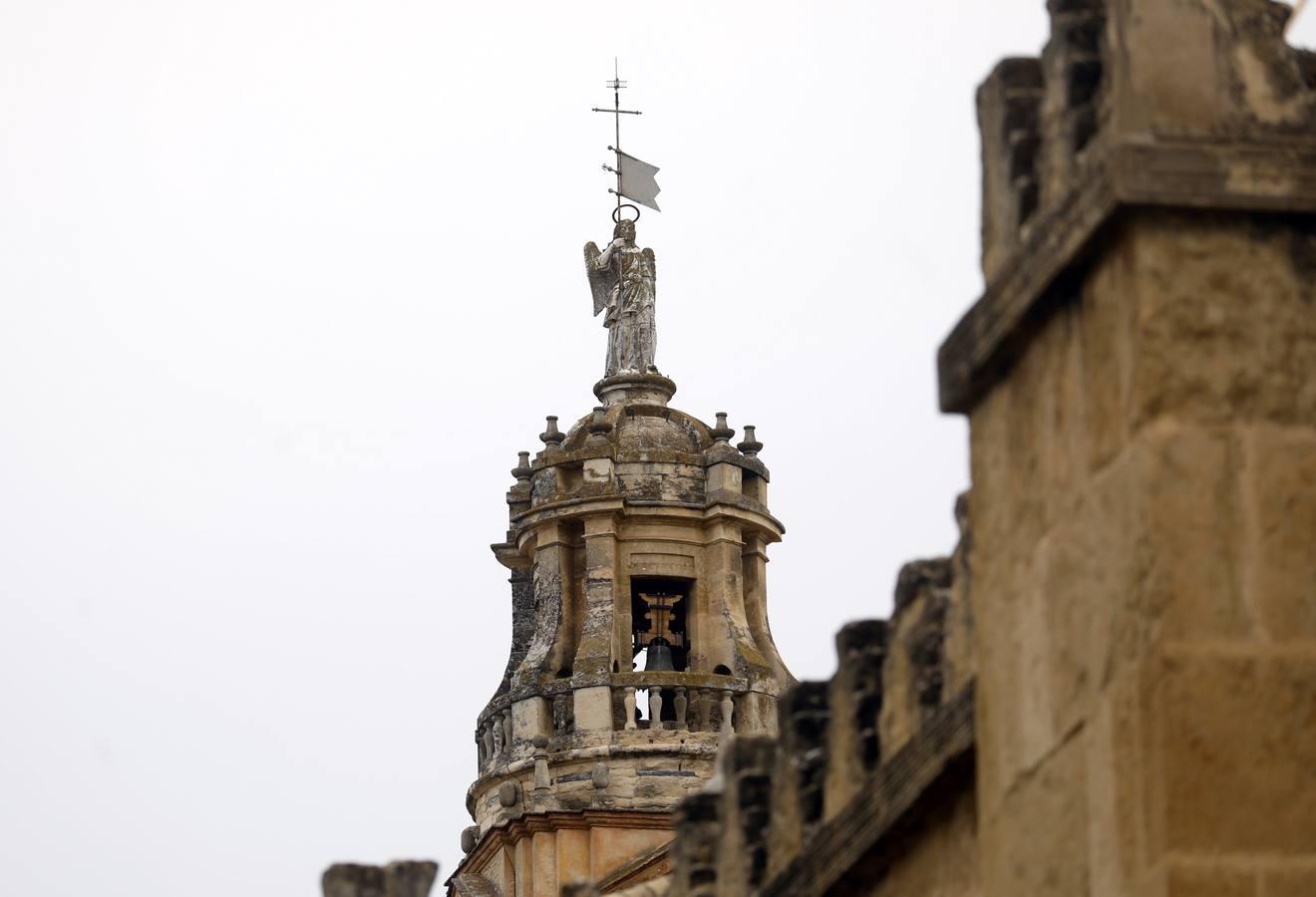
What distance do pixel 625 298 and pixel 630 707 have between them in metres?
6.12

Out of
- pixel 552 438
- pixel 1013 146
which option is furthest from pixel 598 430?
pixel 1013 146

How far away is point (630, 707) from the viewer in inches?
1768

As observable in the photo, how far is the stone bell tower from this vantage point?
4397 centimetres

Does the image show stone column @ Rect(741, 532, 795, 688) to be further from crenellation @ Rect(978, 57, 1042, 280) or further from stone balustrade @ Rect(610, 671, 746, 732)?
crenellation @ Rect(978, 57, 1042, 280)

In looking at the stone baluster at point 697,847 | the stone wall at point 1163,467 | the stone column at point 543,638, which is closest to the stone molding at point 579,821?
the stone column at point 543,638

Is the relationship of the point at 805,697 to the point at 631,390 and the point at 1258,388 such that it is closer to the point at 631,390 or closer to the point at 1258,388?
the point at 1258,388

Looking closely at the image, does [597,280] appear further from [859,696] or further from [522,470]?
[859,696]

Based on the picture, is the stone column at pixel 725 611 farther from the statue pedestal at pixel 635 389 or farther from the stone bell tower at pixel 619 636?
the statue pedestal at pixel 635 389

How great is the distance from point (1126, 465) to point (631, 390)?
38153mm

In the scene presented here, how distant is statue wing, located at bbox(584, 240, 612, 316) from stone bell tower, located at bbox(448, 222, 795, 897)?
2.56 ft

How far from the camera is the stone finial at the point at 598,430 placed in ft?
153

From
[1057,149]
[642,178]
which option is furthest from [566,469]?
[1057,149]

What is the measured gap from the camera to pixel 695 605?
151 ft

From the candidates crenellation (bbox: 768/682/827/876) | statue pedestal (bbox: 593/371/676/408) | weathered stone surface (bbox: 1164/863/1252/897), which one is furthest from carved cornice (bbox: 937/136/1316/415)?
statue pedestal (bbox: 593/371/676/408)
